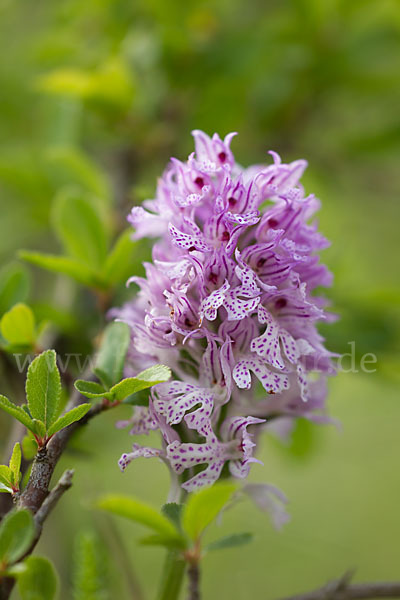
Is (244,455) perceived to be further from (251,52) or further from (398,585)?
(251,52)

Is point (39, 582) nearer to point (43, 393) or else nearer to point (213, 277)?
point (43, 393)

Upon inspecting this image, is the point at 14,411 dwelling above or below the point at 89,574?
above

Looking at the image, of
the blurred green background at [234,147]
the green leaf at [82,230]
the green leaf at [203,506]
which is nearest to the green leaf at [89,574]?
the green leaf at [203,506]

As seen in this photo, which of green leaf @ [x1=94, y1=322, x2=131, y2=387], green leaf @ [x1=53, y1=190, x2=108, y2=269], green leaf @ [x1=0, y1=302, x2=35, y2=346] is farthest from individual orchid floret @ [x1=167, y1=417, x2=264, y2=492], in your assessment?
green leaf @ [x1=53, y1=190, x2=108, y2=269]

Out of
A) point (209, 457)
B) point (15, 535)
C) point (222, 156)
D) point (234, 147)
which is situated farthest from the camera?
point (234, 147)

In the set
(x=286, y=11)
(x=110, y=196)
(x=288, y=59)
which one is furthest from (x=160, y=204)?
(x=286, y=11)

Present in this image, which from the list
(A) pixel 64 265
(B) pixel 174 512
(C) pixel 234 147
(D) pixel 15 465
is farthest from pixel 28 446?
(C) pixel 234 147
